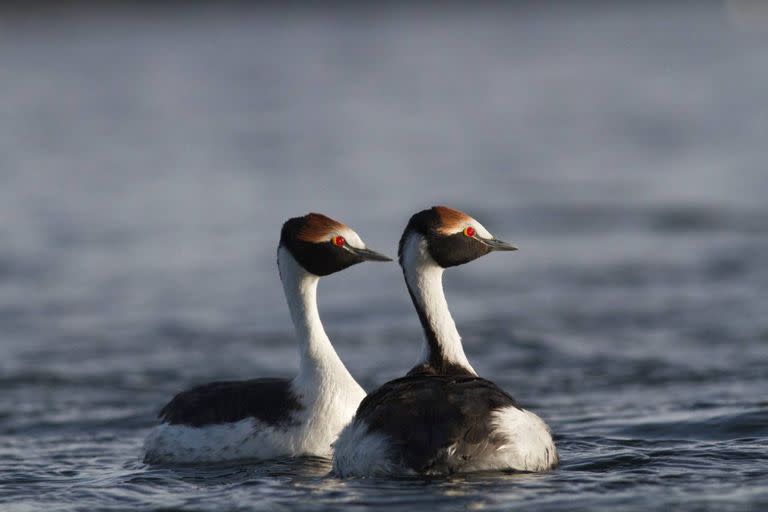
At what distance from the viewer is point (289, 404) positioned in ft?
35.2

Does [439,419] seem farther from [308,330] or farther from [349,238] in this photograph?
[308,330]

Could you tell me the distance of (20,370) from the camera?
613 inches

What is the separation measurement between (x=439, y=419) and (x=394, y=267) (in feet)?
39.1

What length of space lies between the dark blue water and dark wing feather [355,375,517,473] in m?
0.23

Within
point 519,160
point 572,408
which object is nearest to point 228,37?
point 519,160

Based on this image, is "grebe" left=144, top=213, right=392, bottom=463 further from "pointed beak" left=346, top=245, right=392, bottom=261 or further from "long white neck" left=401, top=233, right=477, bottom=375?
"long white neck" left=401, top=233, right=477, bottom=375

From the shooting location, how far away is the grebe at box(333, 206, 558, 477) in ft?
29.2

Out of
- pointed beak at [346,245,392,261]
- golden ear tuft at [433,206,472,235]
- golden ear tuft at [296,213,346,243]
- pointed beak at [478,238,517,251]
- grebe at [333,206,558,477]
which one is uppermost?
golden ear tuft at [296,213,346,243]

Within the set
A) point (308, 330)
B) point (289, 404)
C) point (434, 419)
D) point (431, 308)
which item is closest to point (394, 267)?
point (308, 330)

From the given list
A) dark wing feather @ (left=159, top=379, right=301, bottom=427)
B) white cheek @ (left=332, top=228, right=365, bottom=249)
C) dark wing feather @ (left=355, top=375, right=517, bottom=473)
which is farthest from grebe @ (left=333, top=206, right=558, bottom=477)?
dark wing feather @ (left=159, top=379, right=301, bottom=427)

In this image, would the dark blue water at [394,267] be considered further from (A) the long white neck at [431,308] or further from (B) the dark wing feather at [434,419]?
(A) the long white neck at [431,308]

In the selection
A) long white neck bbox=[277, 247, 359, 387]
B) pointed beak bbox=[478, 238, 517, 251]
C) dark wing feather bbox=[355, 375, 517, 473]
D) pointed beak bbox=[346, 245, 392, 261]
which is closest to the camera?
dark wing feather bbox=[355, 375, 517, 473]

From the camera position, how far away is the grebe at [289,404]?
1062 cm

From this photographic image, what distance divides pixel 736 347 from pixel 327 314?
502cm
